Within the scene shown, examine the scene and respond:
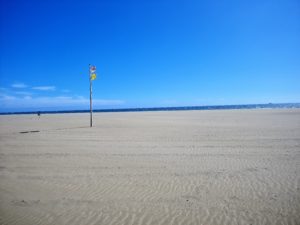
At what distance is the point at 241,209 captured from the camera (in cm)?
474

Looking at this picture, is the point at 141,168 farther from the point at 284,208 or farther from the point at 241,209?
the point at 284,208

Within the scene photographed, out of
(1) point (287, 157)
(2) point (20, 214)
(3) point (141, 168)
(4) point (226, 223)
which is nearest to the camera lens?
(4) point (226, 223)

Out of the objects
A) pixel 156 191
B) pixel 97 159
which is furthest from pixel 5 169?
pixel 156 191

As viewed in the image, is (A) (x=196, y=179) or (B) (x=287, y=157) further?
(B) (x=287, y=157)

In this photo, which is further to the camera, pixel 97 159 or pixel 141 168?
pixel 97 159

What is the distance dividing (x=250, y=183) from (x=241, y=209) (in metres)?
1.66

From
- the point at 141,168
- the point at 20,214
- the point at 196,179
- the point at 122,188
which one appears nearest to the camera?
the point at 20,214

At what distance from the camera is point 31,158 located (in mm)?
9180

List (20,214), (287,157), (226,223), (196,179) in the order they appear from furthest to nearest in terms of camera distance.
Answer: (287,157) < (196,179) < (20,214) < (226,223)

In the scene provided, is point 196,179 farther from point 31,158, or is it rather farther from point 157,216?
point 31,158

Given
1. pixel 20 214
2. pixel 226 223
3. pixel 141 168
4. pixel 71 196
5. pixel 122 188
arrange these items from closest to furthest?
pixel 226 223 < pixel 20 214 < pixel 71 196 < pixel 122 188 < pixel 141 168

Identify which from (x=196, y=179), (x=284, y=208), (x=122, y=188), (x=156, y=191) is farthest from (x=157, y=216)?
(x=284, y=208)

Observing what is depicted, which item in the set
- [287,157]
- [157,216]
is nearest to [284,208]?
[157,216]

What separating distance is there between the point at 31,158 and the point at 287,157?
11.0 m
